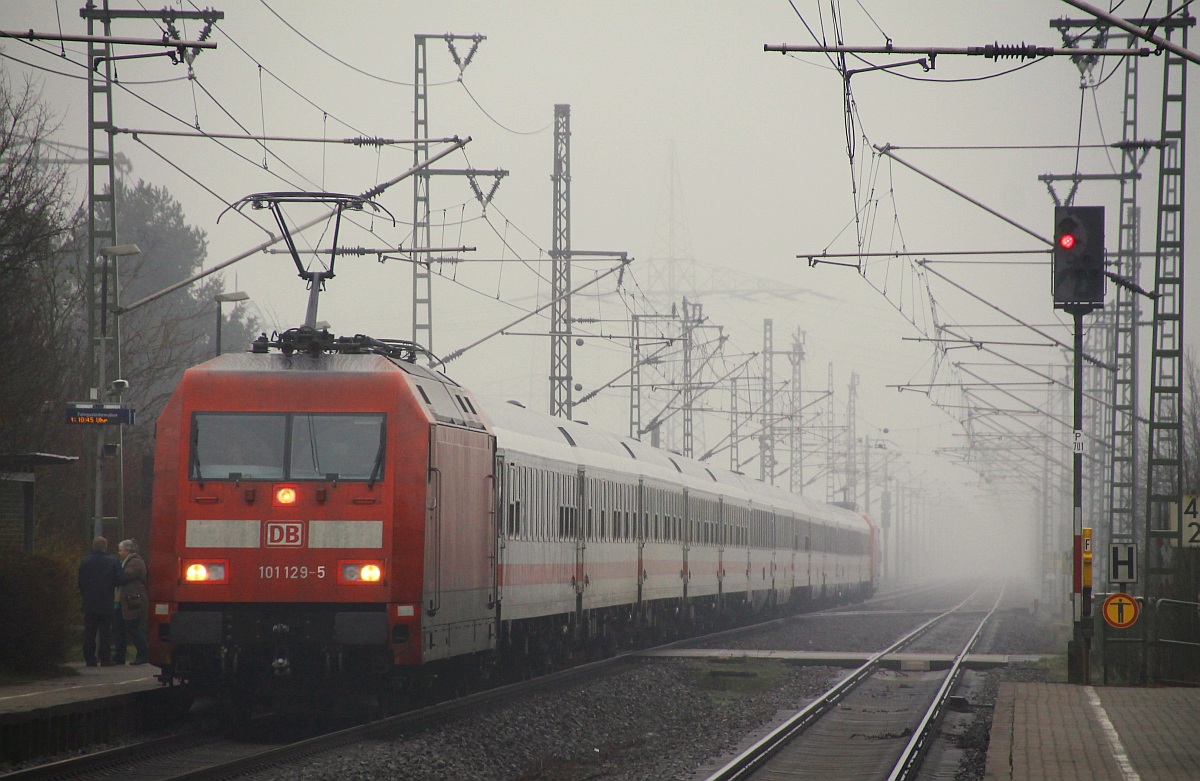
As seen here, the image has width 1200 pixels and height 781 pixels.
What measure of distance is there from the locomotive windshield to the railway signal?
30.1 ft

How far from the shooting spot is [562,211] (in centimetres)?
3506

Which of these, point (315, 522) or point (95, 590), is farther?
point (95, 590)

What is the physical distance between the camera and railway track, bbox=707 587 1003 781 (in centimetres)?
1499

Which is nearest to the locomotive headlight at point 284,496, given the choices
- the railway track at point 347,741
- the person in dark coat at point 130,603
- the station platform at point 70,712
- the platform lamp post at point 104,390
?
the railway track at point 347,741

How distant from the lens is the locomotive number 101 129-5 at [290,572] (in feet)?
49.2

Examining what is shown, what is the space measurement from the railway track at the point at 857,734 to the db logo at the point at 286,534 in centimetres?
440

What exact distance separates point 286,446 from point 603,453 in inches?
497

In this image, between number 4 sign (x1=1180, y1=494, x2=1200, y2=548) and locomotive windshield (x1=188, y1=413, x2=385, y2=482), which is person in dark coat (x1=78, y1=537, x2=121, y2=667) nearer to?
locomotive windshield (x1=188, y1=413, x2=385, y2=482)

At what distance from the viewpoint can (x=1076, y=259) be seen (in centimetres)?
1986

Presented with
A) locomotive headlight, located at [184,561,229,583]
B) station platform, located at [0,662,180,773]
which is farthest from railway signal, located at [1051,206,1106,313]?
station platform, located at [0,662,180,773]

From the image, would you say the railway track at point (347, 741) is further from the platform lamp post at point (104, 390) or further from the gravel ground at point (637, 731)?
the platform lamp post at point (104, 390)

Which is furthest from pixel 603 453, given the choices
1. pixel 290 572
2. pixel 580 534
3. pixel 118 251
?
pixel 290 572

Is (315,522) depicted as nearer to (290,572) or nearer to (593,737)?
(290,572)

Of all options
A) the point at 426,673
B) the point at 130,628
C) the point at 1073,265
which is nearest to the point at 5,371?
the point at 130,628
